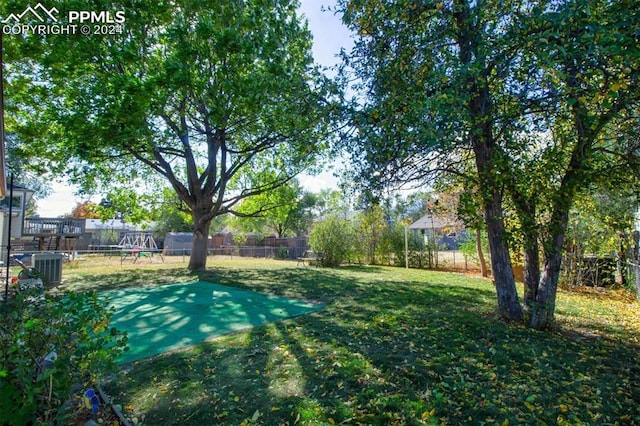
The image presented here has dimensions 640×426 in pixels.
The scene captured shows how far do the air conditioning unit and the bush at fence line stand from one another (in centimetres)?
683

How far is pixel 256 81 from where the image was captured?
7.42 metres

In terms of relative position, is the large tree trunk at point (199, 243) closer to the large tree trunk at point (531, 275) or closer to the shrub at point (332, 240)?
the shrub at point (332, 240)

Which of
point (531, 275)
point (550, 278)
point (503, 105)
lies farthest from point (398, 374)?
point (503, 105)

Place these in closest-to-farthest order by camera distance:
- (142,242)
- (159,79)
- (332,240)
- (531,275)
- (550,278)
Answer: (550,278) → (531,275) → (159,79) → (332,240) → (142,242)

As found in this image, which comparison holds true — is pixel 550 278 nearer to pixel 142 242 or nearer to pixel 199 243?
pixel 199 243

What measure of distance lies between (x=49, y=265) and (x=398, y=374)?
29.9 ft

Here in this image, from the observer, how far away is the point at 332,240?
15688mm

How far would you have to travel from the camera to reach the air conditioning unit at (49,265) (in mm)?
Answer: 7953

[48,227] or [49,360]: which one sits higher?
[48,227]

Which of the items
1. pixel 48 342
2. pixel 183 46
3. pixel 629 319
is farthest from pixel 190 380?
pixel 183 46

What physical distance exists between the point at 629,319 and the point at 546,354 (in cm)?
338

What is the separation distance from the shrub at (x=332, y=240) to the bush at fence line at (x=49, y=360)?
43.4ft

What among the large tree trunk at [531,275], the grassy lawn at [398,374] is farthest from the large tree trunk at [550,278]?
the grassy lawn at [398,374]

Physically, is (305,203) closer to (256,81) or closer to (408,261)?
(408,261)
